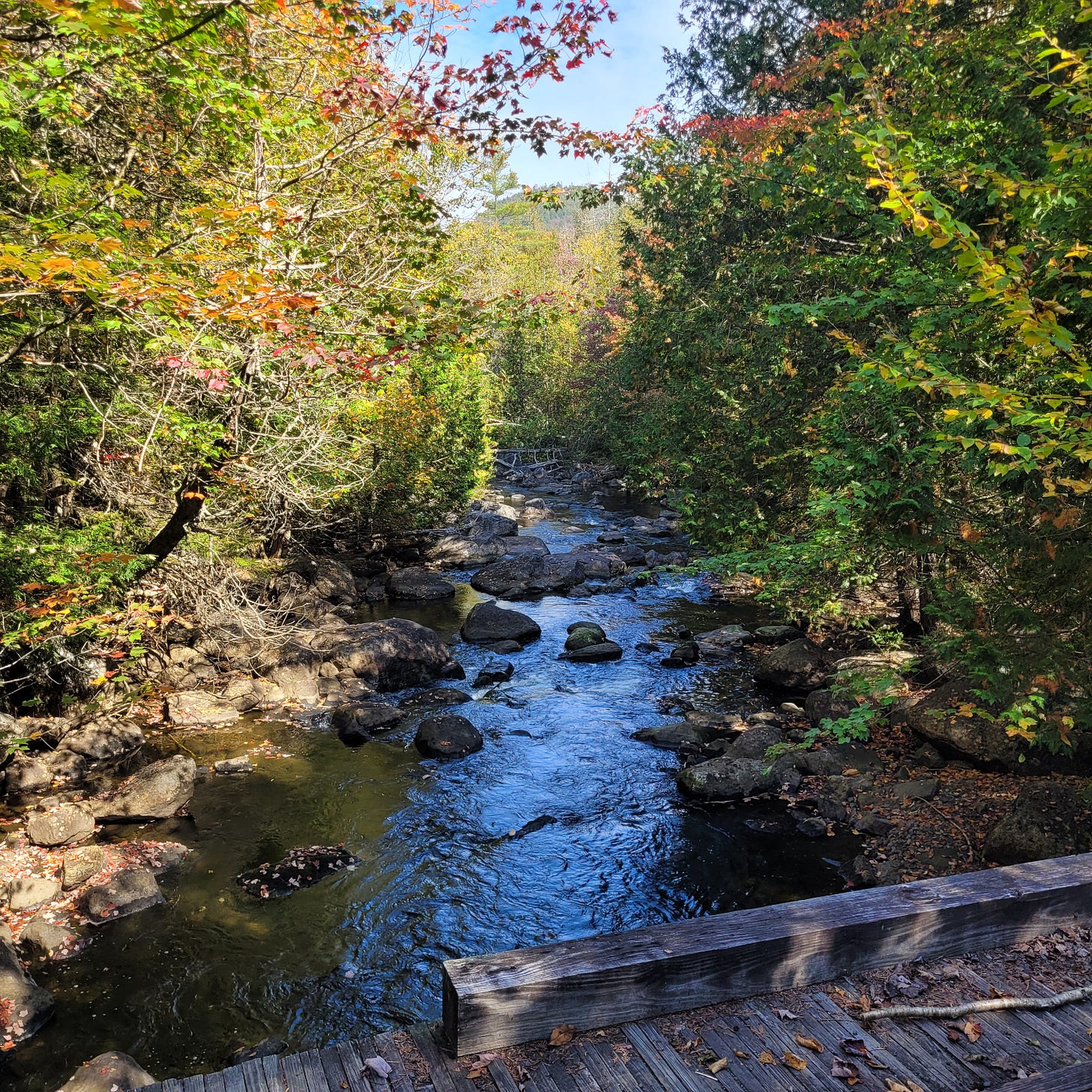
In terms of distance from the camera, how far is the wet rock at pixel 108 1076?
15.0ft

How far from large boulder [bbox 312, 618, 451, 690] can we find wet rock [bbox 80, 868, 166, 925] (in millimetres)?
5298

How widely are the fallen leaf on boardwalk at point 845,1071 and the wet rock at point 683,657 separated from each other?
9.94 metres

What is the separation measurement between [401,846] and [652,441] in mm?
8232

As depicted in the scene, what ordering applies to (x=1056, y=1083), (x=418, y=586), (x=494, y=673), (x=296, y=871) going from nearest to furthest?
(x=1056, y=1083), (x=296, y=871), (x=494, y=673), (x=418, y=586)

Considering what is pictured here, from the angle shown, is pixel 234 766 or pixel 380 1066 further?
pixel 234 766

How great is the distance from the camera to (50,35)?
4223 mm

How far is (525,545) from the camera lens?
68.2 feet

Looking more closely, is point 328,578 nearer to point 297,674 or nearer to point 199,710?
point 297,674

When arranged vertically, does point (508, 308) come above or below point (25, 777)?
above

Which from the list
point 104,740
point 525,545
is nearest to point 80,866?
point 104,740

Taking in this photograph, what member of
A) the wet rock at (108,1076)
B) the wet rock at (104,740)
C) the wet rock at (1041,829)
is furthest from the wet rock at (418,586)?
the wet rock at (108,1076)

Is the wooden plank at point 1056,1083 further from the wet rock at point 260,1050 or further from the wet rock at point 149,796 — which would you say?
the wet rock at point 149,796

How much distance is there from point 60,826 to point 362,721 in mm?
3783

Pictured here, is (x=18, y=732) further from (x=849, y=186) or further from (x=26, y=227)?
(x=849, y=186)
